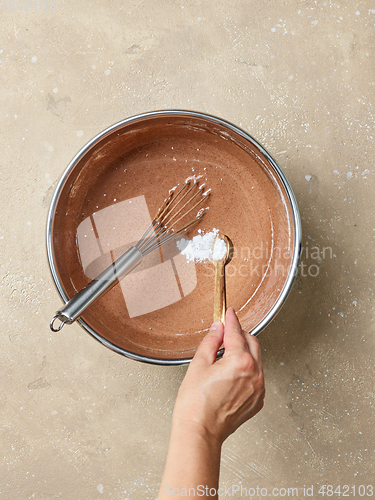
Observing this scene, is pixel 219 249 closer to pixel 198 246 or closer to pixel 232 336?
pixel 198 246

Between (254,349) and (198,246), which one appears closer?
(254,349)

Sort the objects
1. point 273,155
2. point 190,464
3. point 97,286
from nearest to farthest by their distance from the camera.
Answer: point 190,464
point 97,286
point 273,155

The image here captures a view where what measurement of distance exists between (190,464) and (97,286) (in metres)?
0.28

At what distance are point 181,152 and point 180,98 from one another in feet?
0.46

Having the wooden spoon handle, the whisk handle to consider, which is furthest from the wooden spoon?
the whisk handle

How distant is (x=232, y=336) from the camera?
513 mm

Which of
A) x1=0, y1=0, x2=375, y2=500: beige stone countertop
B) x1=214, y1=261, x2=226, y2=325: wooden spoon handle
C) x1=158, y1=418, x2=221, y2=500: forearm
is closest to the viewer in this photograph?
x1=158, y1=418, x2=221, y2=500: forearm

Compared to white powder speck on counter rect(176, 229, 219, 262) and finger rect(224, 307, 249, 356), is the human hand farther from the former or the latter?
white powder speck on counter rect(176, 229, 219, 262)

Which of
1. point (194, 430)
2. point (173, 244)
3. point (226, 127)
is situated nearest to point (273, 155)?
point (226, 127)

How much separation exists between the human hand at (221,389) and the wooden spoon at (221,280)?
0.06 m

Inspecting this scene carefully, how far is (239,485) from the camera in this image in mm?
747

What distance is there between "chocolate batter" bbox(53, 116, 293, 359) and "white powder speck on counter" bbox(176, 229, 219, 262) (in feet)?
0.04

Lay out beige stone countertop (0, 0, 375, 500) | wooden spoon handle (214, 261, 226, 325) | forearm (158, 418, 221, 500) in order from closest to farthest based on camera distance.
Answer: forearm (158, 418, 221, 500) → wooden spoon handle (214, 261, 226, 325) → beige stone countertop (0, 0, 375, 500)

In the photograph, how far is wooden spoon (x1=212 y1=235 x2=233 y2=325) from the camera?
1.88ft
